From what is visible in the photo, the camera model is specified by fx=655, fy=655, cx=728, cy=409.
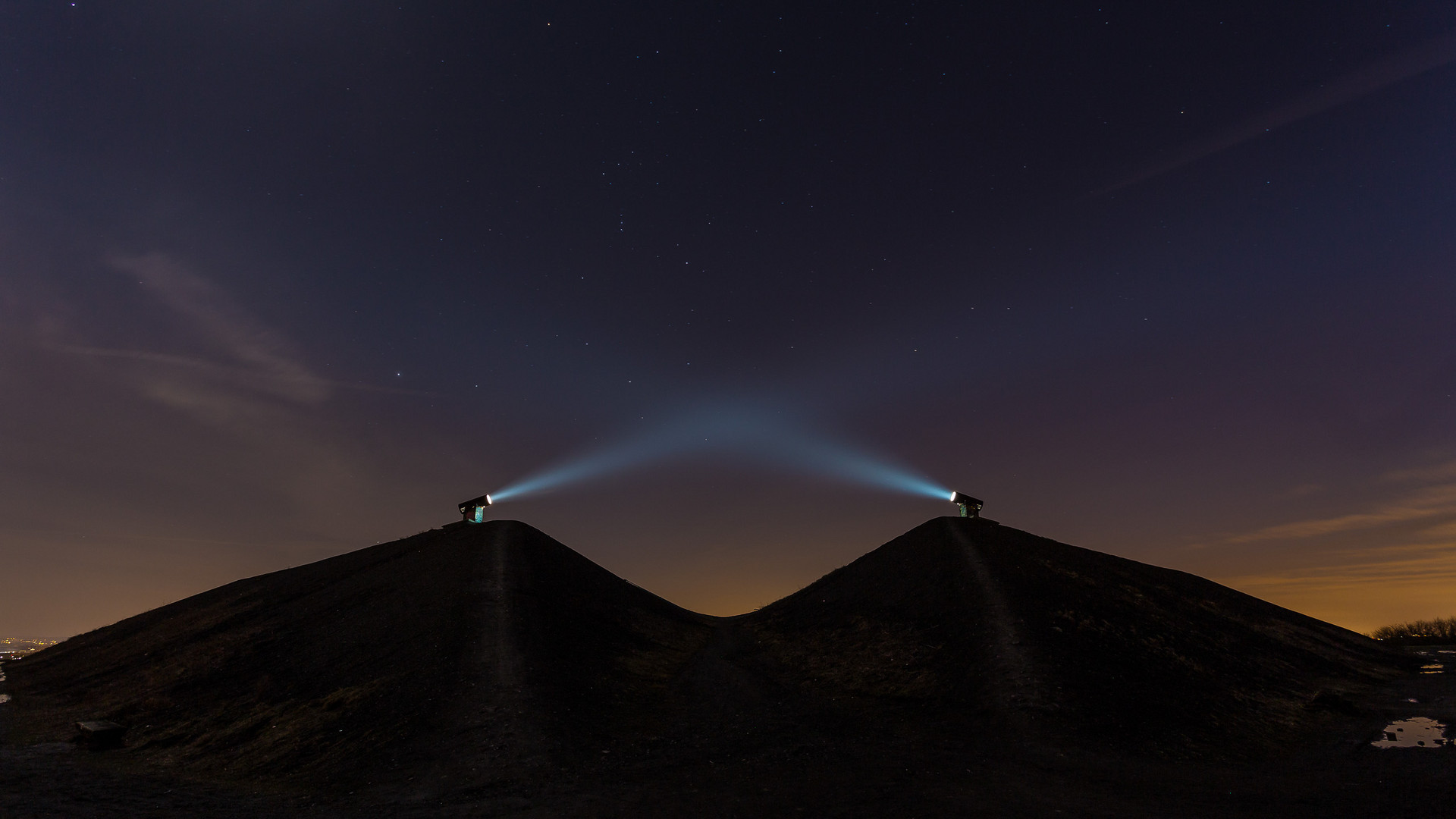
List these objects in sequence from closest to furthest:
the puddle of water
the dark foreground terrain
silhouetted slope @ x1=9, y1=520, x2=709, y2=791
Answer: the dark foreground terrain → the puddle of water → silhouetted slope @ x1=9, y1=520, x2=709, y2=791

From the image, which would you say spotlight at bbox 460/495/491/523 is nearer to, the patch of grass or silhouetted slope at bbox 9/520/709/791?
silhouetted slope at bbox 9/520/709/791

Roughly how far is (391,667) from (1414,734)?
36.3 metres

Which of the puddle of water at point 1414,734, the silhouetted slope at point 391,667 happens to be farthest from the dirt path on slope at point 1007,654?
the silhouetted slope at point 391,667

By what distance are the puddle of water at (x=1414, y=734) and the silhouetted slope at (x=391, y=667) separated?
79.8 feet

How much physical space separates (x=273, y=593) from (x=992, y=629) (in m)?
45.9

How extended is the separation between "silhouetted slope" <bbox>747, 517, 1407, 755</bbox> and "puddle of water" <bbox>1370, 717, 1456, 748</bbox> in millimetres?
2480

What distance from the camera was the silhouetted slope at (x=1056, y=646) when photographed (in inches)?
873

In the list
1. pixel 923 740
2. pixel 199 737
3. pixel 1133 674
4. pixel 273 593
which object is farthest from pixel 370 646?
pixel 1133 674

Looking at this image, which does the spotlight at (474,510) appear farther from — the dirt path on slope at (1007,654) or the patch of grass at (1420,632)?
the patch of grass at (1420,632)

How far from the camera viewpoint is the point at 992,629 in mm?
28844

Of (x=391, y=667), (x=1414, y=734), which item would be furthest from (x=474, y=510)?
(x=1414, y=734)

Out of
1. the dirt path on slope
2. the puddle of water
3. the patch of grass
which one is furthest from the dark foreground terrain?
the patch of grass

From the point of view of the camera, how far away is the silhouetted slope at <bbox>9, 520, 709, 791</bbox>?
20.7 metres

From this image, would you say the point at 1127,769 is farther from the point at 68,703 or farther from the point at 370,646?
the point at 68,703
